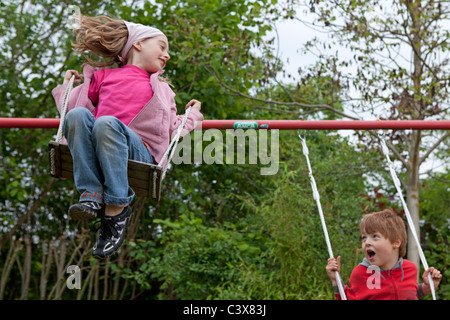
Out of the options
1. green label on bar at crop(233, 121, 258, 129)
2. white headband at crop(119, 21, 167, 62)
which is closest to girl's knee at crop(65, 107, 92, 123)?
white headband at crop(119, 21, 167, 62)

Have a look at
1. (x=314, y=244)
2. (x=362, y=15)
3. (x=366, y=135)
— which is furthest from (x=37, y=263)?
(x=362, y=15)

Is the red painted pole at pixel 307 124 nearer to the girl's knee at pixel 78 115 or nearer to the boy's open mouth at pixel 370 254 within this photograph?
the boy's open mouth at pixel 370 254

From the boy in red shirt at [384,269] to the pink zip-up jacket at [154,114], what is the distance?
0.97 meters

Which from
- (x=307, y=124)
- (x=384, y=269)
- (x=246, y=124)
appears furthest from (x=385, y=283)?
(x=246, y=124)

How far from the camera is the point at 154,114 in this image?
10.1 feet

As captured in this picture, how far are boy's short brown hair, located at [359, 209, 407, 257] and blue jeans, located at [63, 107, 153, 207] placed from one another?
1.25 m

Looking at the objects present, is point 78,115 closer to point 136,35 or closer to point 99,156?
point 99,156

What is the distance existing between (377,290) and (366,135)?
11.1 ft

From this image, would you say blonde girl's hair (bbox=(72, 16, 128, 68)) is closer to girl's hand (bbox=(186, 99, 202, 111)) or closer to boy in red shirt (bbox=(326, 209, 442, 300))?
girl's hand (bbox=(186, 99, 202, 111))

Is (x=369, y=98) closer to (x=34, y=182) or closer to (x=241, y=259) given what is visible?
(x=241, y=259)

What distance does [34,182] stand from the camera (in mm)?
7359

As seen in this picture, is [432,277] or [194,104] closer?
[432,277]

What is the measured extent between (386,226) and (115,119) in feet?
4.75

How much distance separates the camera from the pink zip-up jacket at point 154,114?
305 centimetres
